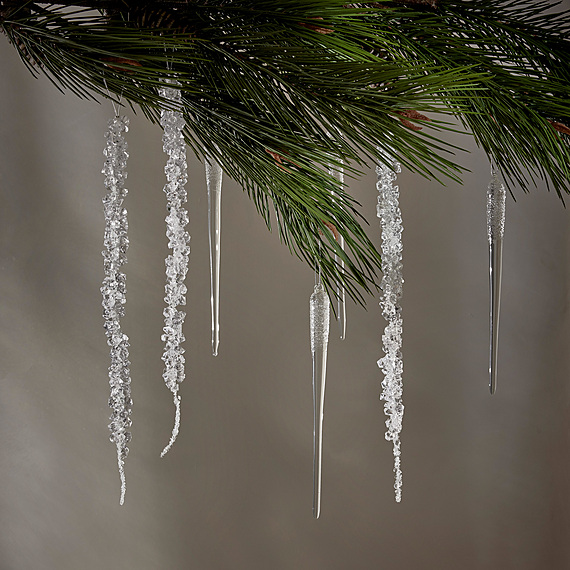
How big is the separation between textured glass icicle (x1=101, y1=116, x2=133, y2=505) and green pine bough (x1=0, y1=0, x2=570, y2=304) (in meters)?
0.09

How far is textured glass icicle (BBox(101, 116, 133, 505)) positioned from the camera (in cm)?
37

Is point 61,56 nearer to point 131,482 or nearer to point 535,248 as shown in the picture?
point 131,482

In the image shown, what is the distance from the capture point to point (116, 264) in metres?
0.38

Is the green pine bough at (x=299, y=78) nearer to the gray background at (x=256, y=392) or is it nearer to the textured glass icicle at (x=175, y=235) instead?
the textured glass icicle at (x=175, y=235)

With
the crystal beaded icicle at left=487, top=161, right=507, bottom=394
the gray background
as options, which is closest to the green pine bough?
the crystal beaded icicle at left=487, top=161, right=507, bottom=394

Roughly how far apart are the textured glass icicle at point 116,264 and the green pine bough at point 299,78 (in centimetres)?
9

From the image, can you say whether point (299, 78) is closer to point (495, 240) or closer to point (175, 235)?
point (175, 235)

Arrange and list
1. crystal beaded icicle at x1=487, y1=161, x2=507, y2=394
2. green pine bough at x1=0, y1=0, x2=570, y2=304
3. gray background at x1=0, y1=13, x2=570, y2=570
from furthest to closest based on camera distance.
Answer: gray background at x1=0, y1=13, x2=570, y2=570 → crystal beaded icicle at x1=487, y1=161, x2=507, y2=394 → green pine bough at x1=0, y1=0, x2=570, y2=304

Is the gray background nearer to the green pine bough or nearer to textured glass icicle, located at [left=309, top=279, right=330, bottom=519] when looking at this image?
textured glass icicle, located at [left=309, top=279, right=330, bottom=519]

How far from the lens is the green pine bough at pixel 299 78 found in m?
0.25

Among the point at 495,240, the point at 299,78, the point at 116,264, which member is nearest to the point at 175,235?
the point at 116,264

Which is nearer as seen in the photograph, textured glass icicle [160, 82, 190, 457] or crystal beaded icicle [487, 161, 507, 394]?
textured glass icicle [160, 82, 190, 457]

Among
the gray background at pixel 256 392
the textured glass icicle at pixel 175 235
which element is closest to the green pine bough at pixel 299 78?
the textured glass icicle at pixel 175 235

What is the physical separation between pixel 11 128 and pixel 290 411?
0.72 metres
